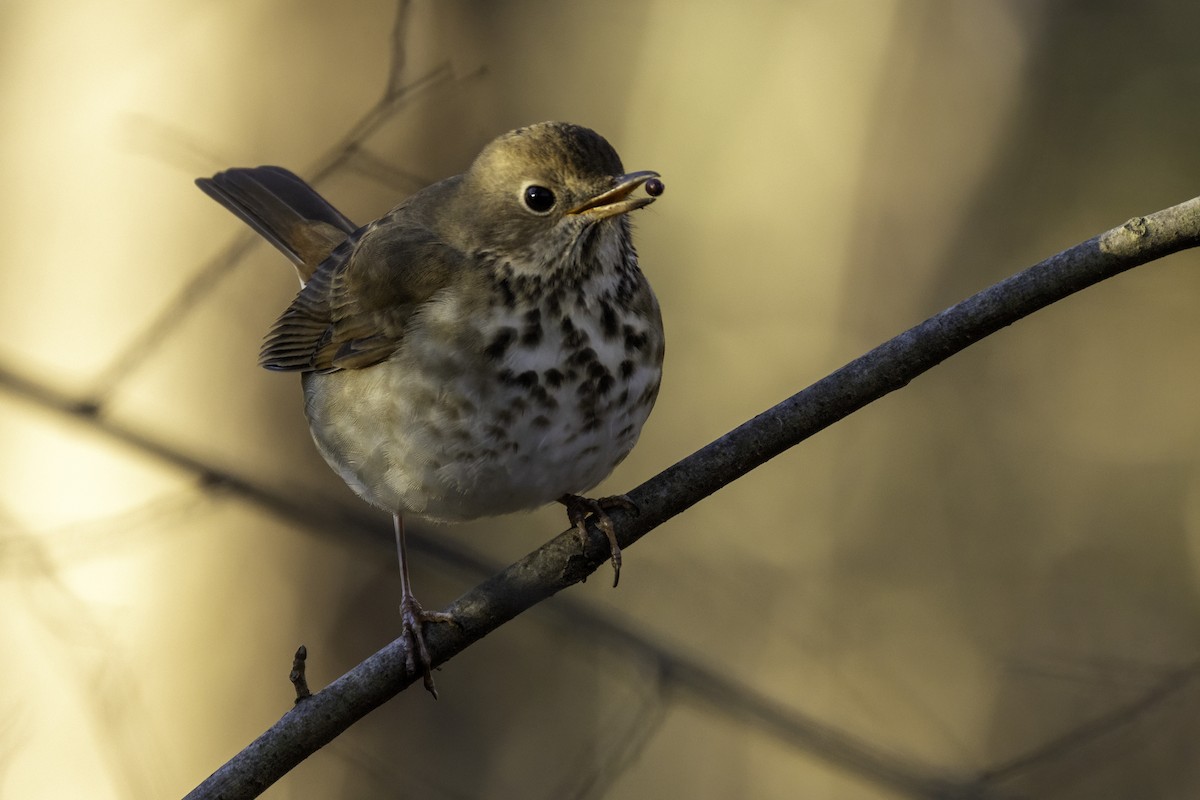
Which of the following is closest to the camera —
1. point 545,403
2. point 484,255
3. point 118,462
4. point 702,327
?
point 545,403

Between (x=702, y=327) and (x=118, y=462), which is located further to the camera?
(x=702, y=327)

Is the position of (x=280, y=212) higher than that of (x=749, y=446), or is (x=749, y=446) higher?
(x=280, y=212)

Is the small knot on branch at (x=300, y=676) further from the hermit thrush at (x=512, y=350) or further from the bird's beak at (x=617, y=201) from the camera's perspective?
the bird's beak at (x=617, y=201)

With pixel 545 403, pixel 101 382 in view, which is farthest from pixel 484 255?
pixel 101 382

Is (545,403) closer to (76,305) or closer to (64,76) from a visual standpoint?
(76,305)

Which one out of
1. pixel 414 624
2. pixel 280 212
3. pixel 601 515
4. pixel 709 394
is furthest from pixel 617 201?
pixel 709 394

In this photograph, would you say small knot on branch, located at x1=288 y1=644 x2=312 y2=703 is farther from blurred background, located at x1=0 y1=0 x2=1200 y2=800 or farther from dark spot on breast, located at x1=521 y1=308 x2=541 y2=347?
blurred background, located at x1=0 y1=0 x2=1200 y2=800

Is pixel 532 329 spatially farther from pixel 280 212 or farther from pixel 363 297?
pixel 280 212

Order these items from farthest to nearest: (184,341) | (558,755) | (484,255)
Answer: (558,755), (184,341), (484,255)
